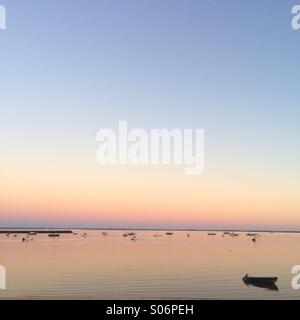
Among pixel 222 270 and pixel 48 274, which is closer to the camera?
pixel 48 274

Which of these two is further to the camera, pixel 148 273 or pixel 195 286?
pixel 148 273
